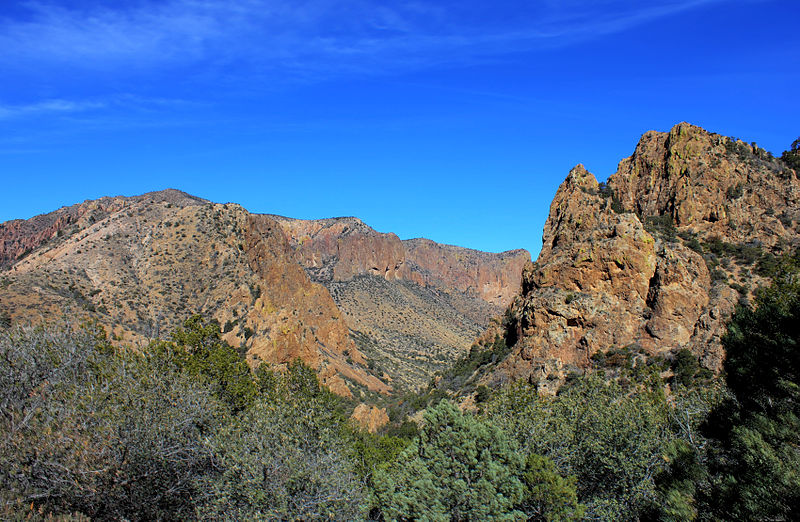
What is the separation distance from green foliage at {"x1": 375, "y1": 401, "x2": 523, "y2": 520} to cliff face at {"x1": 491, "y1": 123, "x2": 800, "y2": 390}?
20.1 meters

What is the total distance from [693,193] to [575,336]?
20999 mm

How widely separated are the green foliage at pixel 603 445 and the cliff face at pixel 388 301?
5222 cm

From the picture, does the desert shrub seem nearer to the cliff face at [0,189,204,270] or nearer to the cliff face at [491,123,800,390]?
the cliff face at [491,123,800,390]

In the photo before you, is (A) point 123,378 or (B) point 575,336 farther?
(B) point 575,336

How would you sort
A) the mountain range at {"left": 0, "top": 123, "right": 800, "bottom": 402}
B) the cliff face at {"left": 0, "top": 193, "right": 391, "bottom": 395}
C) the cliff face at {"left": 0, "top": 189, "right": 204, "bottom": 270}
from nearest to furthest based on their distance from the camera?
1. the mountain range at {"left": 0, "top": 123, "right": 800, "bottom": 402}
2. the cliff face at {"left": 0, "top": 193, "right": 391, "bottom": 395}
3. the cliff face at {"left": 0, "top": 189, "right": 204, "bottom": 270}

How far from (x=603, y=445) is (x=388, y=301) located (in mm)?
106866

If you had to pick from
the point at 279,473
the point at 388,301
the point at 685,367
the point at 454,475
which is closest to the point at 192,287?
the point at 279,473

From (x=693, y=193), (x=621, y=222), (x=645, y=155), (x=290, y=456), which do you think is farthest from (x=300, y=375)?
(x=645, y=155)

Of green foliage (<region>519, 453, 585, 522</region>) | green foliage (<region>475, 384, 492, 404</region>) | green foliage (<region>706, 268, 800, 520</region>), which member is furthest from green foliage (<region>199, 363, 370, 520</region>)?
green foliage (<region>475, 384, 492, 404</region>)

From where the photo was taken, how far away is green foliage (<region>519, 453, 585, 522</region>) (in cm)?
1856

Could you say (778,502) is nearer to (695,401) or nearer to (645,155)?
(695,401)

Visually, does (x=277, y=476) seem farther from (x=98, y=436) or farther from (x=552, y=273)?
(x=552, y=273)

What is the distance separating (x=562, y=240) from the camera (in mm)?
47844

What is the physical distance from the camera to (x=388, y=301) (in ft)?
423
